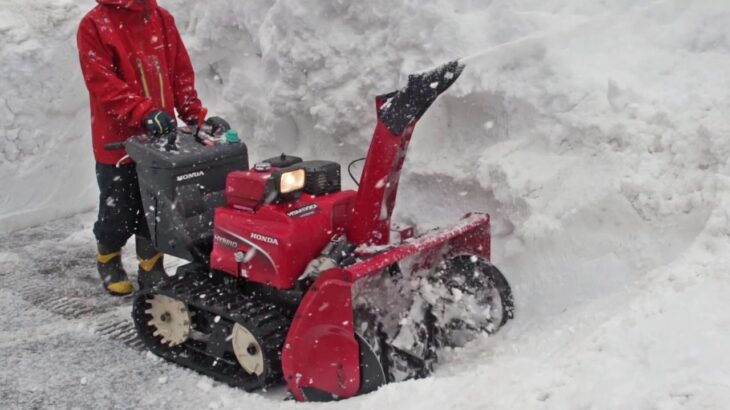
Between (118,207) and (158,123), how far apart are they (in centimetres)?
89

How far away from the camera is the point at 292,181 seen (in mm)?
3723

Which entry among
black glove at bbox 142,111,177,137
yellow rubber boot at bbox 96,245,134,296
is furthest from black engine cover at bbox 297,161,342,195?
yellow rubber boot at bbox 96,245,134,296

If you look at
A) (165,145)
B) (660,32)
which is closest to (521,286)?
(660,32)

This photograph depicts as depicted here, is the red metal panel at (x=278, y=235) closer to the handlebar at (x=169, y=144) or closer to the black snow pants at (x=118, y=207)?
the handlebar at (x=169, y=144)

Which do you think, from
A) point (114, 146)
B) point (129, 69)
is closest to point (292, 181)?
point (114, 146)

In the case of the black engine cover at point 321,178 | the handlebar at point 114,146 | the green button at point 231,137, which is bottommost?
the black engine cover at point 321,178

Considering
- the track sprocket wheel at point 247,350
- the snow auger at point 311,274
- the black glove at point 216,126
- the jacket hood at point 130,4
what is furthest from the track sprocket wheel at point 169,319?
the jacket hood at point 130,4

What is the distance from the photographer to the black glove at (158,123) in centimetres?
434

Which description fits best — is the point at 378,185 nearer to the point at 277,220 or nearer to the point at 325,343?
the point at 277,220

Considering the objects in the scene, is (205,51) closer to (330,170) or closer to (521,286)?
(330,170)

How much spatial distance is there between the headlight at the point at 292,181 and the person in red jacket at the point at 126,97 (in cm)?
104

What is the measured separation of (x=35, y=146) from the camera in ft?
22.9

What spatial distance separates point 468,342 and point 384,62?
2202mm

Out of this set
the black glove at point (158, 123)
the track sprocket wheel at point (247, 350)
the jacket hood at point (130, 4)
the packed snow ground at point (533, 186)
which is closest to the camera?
the packed snow ground at point (533, 186)
